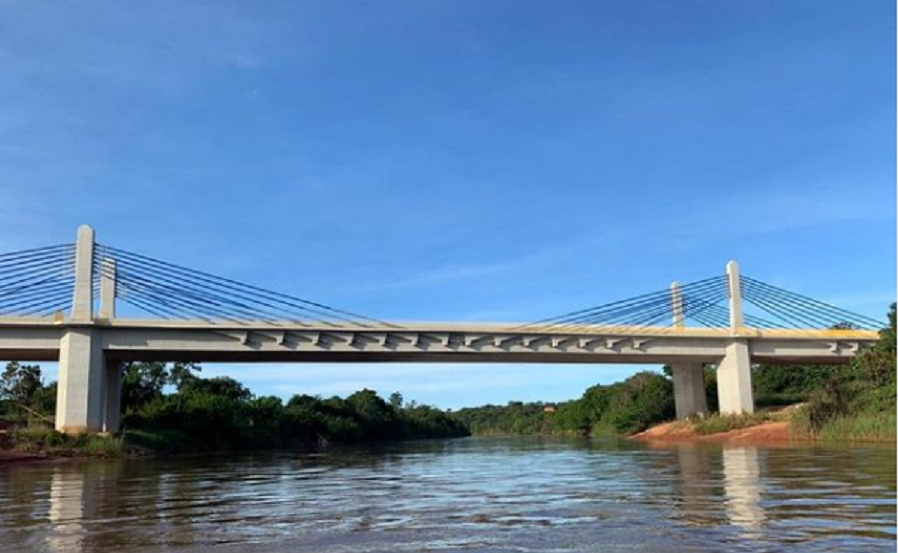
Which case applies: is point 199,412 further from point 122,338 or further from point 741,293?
point 741,293

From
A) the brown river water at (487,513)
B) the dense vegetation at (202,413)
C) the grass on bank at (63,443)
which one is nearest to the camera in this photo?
the brown river water at (487,513)

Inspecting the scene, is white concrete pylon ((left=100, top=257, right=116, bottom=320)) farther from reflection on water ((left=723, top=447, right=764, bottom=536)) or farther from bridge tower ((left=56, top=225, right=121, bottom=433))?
reflection on water ((left=723, top=447, right=764, bottom=536))

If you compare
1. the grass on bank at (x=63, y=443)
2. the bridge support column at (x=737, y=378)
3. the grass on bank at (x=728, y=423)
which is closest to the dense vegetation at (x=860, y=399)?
the grass on bank at (x=728, y=423)

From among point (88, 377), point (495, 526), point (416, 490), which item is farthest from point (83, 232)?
Answer: point (495, 526)

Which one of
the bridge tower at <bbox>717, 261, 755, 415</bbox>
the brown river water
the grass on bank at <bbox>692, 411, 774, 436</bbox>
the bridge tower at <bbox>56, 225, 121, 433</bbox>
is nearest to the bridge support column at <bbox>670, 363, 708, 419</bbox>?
the bridge tower at <bbox>717, 261, 755, 415</bbox>

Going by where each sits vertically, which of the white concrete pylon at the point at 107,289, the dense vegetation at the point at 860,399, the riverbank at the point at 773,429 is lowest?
the riverbank at the point at 773,429

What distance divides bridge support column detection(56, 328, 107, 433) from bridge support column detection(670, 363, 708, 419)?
41672 millimetres

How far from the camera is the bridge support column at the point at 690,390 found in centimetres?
6131

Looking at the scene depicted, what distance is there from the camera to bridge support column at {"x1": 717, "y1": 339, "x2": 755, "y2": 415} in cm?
5506

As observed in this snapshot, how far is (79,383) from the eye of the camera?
4066 cm

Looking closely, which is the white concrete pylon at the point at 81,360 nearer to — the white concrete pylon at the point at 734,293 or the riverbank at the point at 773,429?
the riverbank at the point at 773,429

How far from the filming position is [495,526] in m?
9.59

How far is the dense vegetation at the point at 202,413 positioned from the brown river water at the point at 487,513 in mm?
30744

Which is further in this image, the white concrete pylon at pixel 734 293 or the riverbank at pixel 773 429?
the white concrete pylon at pixel 734 293
